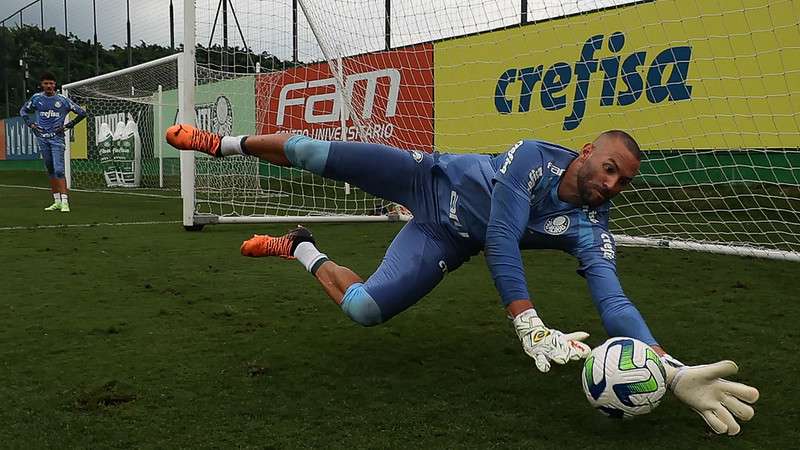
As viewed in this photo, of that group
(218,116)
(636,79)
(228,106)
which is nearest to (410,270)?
(636,79)

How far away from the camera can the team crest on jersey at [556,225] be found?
292cm

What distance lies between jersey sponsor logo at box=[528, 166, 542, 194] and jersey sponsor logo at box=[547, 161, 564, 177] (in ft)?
0.22

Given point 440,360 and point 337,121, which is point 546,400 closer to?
point 440,360

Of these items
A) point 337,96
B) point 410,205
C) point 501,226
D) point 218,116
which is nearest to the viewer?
point 501,226

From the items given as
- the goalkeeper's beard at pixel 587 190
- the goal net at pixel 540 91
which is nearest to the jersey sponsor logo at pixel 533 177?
the goalkeeper's beard at pixel 587 190

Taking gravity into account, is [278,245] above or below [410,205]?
below

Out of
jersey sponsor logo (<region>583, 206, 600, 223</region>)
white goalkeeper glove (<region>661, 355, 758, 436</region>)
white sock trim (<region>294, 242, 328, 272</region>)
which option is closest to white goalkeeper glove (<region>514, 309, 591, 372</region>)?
white goalkeeper glove (<region>661, 355, 758, 436</region>)

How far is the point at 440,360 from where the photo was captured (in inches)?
119

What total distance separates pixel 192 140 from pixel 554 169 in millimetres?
1747

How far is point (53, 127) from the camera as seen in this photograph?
1055 centimetres

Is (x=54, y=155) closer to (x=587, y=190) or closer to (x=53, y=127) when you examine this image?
(x=53, y=127)

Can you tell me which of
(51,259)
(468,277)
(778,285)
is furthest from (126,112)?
(778,285)

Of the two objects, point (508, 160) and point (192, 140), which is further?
point (192, 140)

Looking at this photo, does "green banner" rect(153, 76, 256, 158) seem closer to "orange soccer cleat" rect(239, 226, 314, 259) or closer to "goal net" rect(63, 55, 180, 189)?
"orange soccer cleat" rect(239, 226, 314, 259)
